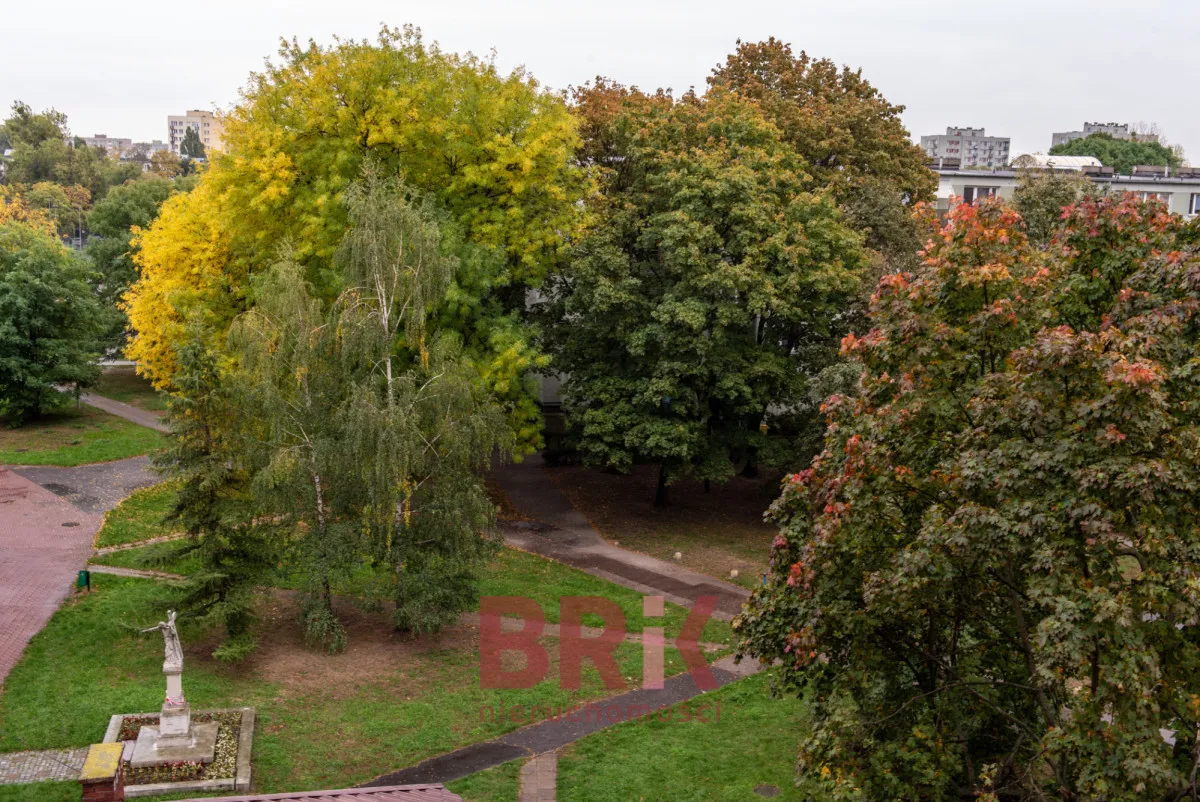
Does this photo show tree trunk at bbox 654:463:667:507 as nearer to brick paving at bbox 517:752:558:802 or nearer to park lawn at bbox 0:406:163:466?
brick paving at bbox 517:752:558:802

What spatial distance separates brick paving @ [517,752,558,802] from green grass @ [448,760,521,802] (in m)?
0.11

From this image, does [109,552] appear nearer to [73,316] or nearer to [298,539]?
[298,539]

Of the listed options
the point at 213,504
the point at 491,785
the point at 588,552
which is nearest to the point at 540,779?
the point at 491,785

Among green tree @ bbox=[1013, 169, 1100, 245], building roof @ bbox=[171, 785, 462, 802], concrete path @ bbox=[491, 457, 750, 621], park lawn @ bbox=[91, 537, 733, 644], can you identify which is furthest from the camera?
green tree @ bbox=[1013, 169, 1100, 245]

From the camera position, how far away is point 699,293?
83.3ft

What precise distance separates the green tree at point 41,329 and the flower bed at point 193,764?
21840 millimetres

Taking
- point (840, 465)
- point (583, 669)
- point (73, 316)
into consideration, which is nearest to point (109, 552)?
point (583, 669)

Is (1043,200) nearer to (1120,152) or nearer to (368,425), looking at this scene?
(368,425)

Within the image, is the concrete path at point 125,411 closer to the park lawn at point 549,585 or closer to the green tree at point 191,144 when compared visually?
the park lawn at point 549,585

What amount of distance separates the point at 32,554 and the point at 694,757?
1565cm

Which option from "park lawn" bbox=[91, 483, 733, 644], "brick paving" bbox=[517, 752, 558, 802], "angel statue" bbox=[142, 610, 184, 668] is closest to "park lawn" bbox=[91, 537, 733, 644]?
"park lawn" bbox=[91, 483, 733, 644]

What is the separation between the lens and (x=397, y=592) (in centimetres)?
1903

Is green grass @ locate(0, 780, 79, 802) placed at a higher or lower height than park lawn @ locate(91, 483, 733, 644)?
lower

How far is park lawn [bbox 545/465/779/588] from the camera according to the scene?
83.6ft
